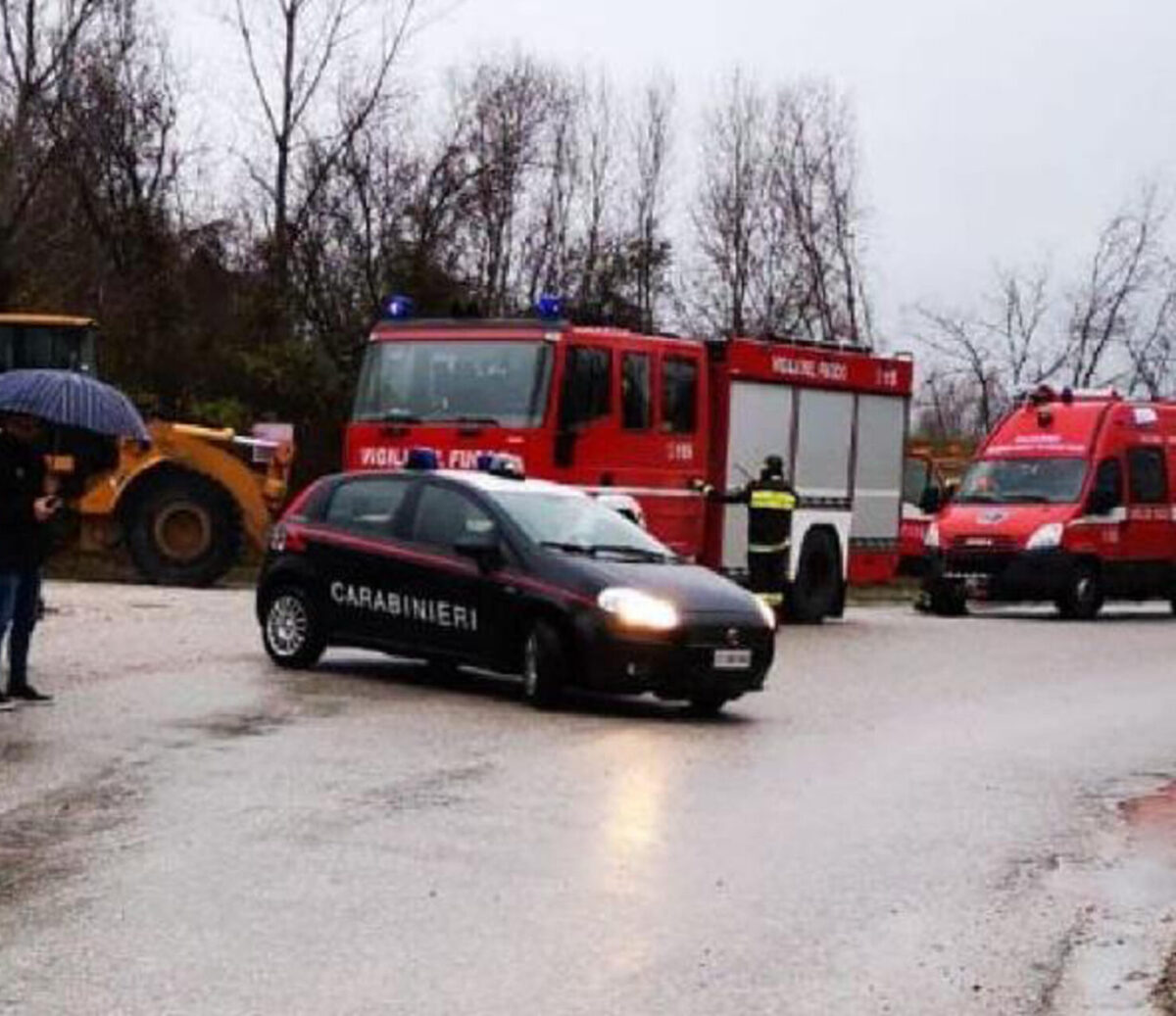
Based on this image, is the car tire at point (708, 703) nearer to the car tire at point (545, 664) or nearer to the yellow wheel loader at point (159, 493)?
the car tire at point (545, 664)

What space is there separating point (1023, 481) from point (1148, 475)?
170 cm

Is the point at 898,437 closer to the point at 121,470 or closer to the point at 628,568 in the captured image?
the point at 121,470

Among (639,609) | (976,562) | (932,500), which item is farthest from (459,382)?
(932,500)

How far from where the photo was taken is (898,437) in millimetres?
25516

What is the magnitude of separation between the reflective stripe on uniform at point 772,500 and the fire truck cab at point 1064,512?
5.08 m

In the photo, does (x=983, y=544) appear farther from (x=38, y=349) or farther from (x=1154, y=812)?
(x=1154, y=812)

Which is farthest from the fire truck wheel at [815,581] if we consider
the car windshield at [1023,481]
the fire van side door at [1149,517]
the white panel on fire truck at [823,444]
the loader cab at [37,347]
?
the loader cab at [37,347]

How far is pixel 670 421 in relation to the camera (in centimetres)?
2112

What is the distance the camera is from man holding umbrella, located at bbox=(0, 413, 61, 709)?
1288 centimetres

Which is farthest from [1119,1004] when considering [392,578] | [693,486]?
[693,486]

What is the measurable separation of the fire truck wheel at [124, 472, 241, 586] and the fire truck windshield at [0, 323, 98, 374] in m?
1.81

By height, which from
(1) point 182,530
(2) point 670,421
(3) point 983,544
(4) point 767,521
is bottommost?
(1) point 182,530

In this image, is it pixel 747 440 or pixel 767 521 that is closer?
pixel 767 521

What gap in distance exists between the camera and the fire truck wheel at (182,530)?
82.9ft
